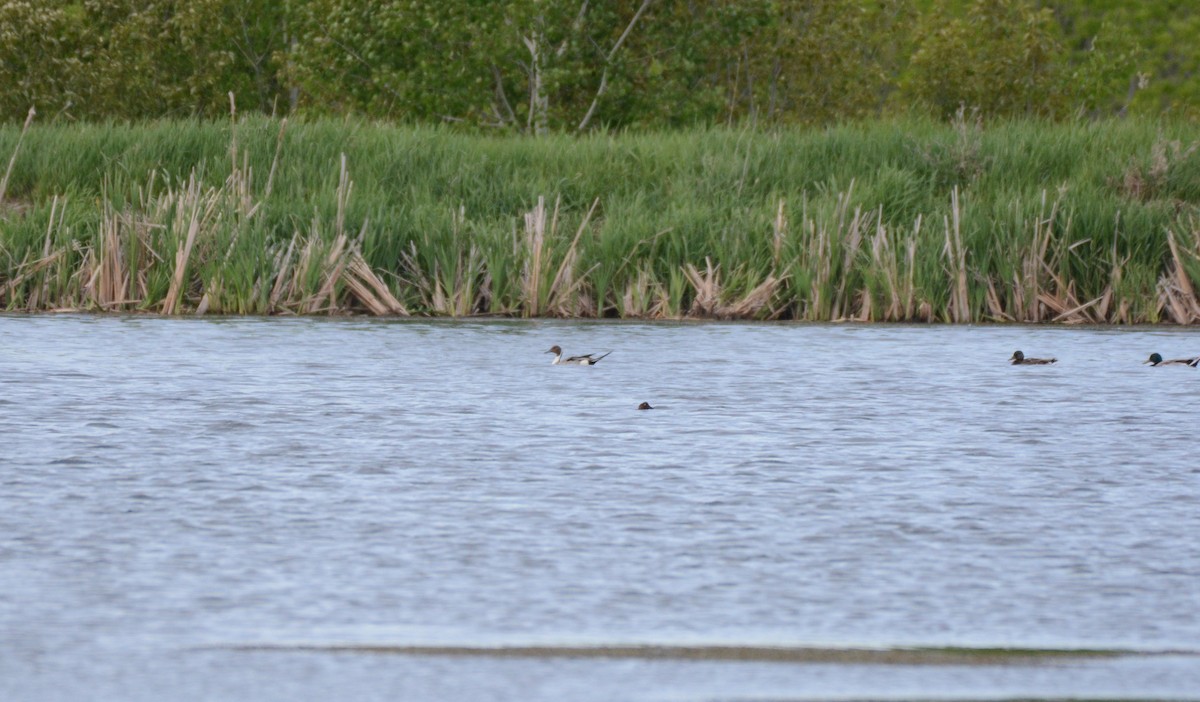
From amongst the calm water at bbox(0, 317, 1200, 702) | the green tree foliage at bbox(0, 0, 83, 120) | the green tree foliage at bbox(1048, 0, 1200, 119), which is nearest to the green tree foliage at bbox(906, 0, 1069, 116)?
the green tree foliage at bbox(1048, 0, 1200, 119)

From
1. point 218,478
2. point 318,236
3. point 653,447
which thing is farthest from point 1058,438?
point 318,236

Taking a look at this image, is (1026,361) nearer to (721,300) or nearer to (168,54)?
(721,300)

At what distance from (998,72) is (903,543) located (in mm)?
35084

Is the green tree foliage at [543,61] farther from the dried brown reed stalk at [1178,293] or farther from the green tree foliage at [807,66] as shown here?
the dried brown reed stalk at [1178,293]

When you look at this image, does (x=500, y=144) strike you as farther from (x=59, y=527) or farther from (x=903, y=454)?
(x=59, y=527)

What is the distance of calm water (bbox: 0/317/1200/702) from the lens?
4.92m

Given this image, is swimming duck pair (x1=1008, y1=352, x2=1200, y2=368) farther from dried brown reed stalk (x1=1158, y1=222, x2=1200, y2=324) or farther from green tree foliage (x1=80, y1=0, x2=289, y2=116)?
green tree foliage (x1=80, y1=0, x2=289, y2=116)

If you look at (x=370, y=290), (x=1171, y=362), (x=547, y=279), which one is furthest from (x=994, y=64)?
(x=1171, y=362)

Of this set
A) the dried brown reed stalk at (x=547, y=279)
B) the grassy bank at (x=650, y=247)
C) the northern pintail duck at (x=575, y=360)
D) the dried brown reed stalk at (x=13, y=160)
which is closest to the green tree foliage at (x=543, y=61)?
the grassy bank at (x=650, y=247)

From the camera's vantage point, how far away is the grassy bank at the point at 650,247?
1584cm

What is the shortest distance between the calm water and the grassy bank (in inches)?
129

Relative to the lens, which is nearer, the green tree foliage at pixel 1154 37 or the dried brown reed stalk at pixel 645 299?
the dried brown reed stalk at pixel 645 299

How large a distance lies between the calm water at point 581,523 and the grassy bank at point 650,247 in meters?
3.27

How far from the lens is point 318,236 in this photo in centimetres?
1591
